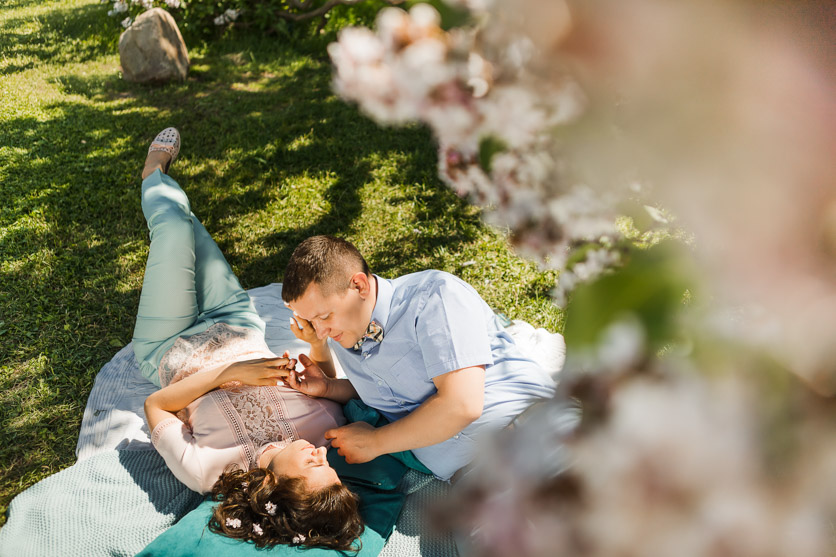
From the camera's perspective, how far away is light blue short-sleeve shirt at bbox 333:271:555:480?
7.18ft

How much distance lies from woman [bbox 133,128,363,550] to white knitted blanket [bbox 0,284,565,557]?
213 millimetres

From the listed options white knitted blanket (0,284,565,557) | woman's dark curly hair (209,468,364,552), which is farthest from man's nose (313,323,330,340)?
white knitted blanket (0,284,565,557)

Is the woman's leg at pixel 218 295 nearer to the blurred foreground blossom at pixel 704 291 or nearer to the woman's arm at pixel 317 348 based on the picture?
the woman's arm at pixel 317 348

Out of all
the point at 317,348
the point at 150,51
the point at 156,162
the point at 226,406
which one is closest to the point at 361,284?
the point at 317,348

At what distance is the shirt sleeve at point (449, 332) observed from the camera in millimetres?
2150

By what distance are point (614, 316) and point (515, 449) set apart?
0.19 metres

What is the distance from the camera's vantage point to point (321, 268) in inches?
91.6

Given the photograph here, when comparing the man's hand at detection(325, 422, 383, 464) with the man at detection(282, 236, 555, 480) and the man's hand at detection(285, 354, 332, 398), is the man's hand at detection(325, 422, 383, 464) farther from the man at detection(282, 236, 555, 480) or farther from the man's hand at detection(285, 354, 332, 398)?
the man's hand at detection(285, 354, 332, 398)

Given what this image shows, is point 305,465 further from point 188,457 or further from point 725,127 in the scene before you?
point 725,127

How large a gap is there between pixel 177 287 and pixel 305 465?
1.32 m

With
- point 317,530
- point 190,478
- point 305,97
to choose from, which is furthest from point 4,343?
point 305,97

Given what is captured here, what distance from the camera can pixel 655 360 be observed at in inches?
16.6

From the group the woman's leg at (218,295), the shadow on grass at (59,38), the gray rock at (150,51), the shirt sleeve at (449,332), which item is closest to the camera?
the shirt sleeve at (449,332)

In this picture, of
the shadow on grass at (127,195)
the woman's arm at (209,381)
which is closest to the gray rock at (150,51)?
the shadow on grass at (127,195)
